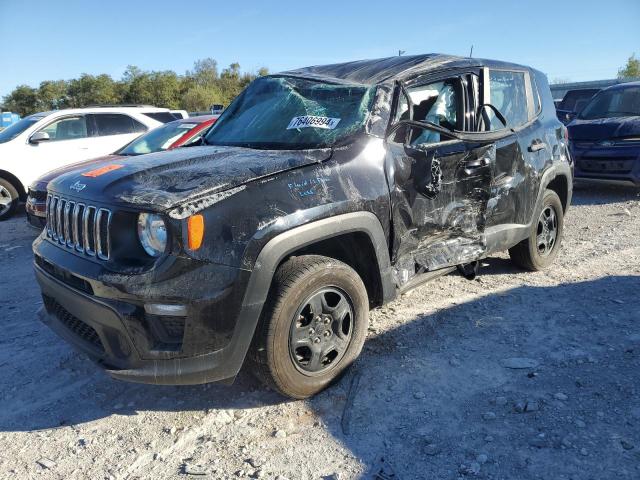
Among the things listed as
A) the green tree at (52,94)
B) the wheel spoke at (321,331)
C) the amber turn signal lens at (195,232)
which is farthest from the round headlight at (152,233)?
the green tree at (52,94)

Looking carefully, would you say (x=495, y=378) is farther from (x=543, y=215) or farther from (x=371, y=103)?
(x=543, y=215)

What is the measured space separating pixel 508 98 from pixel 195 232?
3.29 meters

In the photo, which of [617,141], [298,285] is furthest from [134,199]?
[617,141]

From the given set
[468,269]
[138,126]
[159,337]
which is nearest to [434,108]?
[468,269]

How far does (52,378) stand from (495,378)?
284 cm

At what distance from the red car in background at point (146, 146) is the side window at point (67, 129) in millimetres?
2687

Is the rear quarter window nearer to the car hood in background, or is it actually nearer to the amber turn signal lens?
the car hood in background

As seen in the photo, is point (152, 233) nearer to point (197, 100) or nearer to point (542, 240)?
point (542, 240)

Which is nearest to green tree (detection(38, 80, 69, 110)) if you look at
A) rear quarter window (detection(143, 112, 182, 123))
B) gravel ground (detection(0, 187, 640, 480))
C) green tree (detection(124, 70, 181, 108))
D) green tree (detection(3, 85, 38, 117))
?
green tree (detection(3, 85, 38, 117))

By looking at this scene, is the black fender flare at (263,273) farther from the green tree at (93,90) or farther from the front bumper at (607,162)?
the green tree at (93,90)

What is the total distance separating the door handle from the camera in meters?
4.45

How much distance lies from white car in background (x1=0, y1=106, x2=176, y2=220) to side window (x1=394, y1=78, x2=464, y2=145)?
750 cm

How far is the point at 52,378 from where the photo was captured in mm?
3314

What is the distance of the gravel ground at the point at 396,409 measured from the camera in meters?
2.46
